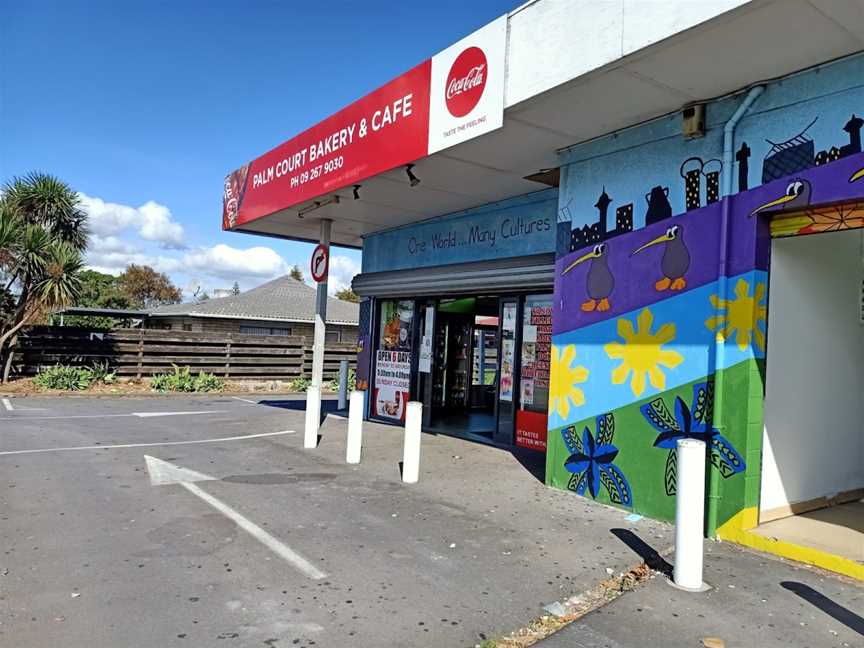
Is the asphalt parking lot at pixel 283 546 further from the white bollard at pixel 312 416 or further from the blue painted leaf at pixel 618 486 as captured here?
the white bollard at pixel 312 416

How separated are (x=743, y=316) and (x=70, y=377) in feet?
55.3

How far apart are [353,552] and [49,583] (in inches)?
78.1

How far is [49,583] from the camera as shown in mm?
3975

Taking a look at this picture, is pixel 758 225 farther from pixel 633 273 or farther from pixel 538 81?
pixel 538 81

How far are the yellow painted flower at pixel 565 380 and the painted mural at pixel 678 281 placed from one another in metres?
0.01

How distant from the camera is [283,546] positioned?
15.6 feet

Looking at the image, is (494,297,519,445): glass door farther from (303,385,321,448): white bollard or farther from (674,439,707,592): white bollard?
(674,439,707,592): white bollard

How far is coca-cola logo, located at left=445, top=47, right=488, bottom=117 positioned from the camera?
6051mm

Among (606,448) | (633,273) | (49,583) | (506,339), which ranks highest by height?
(633,273)

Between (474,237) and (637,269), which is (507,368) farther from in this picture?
(637,269)

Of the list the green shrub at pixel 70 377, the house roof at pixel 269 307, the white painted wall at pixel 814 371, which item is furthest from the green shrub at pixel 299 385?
the white painted wall at pixel 814 371

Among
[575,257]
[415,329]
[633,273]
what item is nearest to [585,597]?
[633,273]

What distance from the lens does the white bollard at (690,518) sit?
4.12m

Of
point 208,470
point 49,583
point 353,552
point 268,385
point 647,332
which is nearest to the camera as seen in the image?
point 49,583
